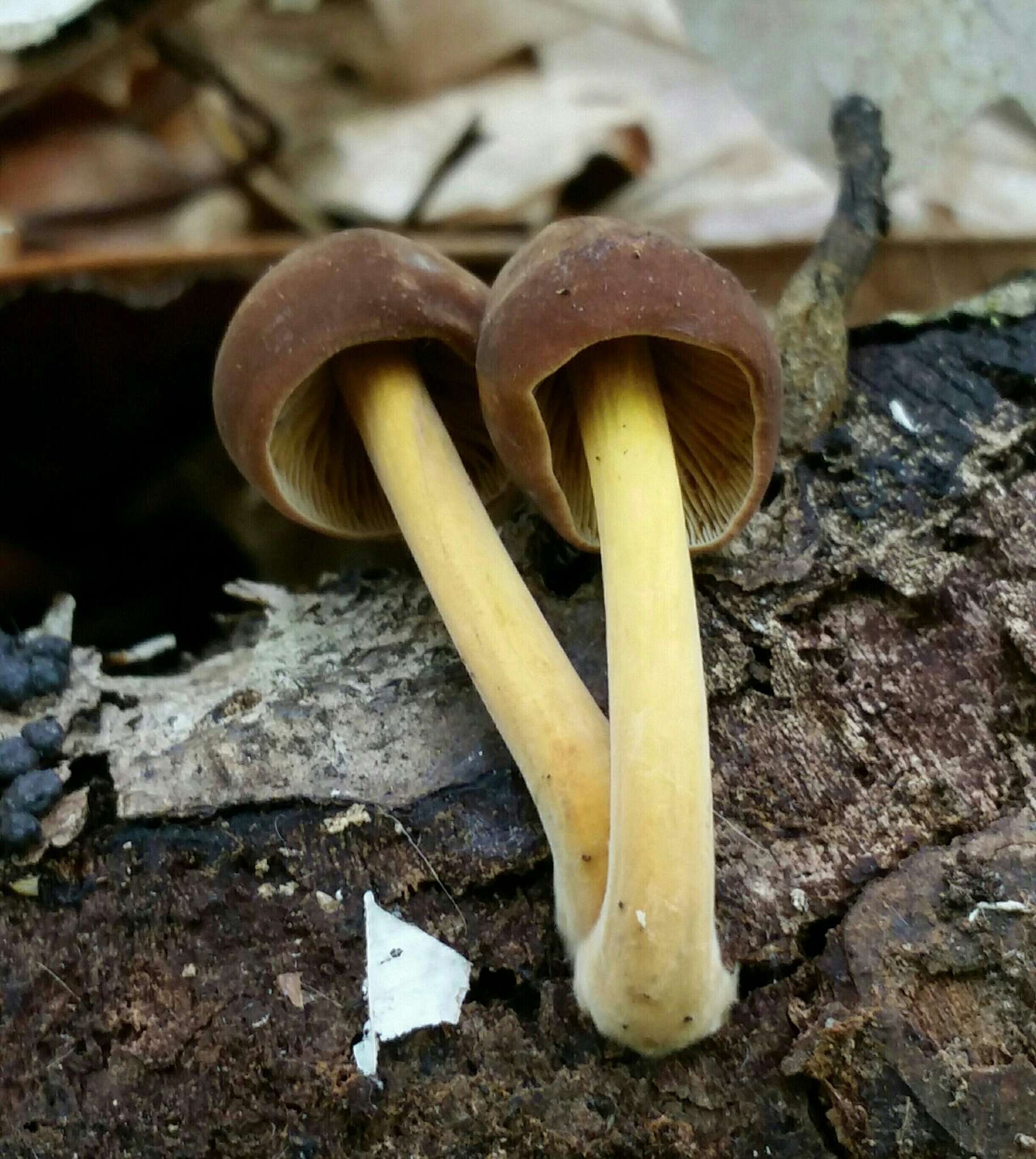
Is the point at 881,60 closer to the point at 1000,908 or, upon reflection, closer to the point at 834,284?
the point at 834,284

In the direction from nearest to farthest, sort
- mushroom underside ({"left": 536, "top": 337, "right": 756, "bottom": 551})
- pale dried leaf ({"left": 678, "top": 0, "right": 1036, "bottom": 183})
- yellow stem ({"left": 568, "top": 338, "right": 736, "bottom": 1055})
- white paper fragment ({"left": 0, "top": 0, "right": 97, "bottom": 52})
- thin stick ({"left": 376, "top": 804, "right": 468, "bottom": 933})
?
yellow stem ({"left": 568, "top": 338, "right": 736, "bottom": 1055})
thin stick ({"left": 376, "top": 804, "right": 468, "bottom": 933})
mushroom underside ({"left": 536, "top": 337, "right": 756, "bottom": 551})
white paper fragment ({"left": 0, "top": 0, "right": 97, "bottom": 52})
pale dried leaf ({"left": 678, "top": 0, "right": 1036, "bottom": 183})

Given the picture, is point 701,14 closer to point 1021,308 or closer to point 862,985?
point 1021,308

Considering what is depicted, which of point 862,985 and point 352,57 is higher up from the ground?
point 352,57

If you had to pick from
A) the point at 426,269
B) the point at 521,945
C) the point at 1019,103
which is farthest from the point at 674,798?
the point at 1019,103

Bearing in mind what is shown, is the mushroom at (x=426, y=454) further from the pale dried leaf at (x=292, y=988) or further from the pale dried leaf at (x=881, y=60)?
the pale dried leaf at (x=881, y=60)

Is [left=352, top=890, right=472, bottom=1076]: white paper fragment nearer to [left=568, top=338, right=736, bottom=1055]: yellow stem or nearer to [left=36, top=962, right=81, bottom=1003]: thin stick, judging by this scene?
[left=568, top=338, right=736, bottom=1055]: yellow stem

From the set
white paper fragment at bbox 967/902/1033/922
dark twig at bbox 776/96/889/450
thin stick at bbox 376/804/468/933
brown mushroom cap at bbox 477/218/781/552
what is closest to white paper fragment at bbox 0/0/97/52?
brown mushroom cap at bbox 477/218/781/552

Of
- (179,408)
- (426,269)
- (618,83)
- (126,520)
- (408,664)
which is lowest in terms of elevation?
(126,520)
